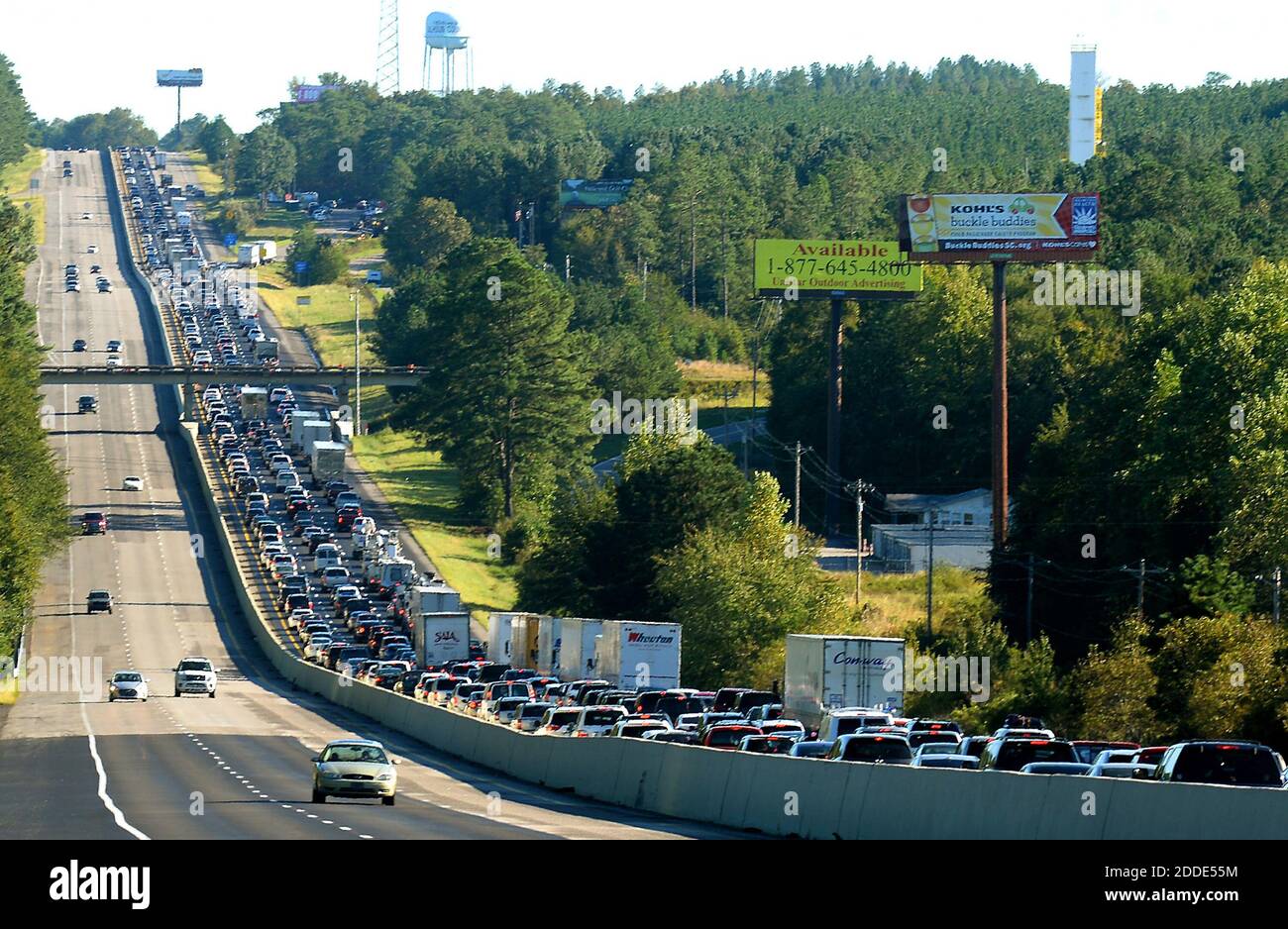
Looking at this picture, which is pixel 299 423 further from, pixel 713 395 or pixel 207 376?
pixel 713 395

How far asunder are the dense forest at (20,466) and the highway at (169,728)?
342 centimetres

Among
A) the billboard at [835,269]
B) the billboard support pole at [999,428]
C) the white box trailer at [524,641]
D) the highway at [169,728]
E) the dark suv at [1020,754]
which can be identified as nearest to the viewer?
the dark suv at [1020,754]

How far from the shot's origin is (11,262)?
144 meters

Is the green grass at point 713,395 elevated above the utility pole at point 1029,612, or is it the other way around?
the green grass at point 713,395

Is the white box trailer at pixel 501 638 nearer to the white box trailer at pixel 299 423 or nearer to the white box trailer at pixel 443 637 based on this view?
the white box trailer at pixel 443 637

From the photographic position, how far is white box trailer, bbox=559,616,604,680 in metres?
73.0

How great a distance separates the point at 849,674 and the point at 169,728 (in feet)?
67.6

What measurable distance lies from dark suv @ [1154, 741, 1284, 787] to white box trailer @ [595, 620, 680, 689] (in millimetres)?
39799

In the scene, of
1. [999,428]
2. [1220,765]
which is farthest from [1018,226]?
[1220,765]
